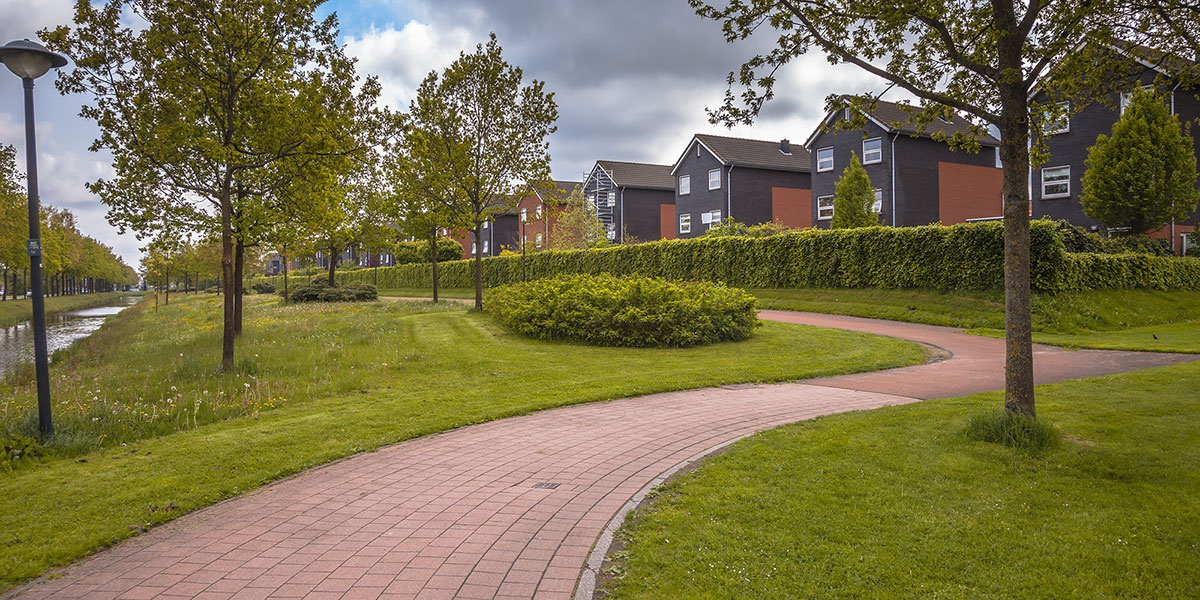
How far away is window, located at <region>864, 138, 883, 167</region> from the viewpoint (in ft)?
120

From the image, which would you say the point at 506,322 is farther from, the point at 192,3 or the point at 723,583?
the point at 723,583

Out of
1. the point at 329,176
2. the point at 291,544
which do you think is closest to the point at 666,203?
the point at 329,176

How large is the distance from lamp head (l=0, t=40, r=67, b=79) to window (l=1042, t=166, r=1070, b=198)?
35.8m

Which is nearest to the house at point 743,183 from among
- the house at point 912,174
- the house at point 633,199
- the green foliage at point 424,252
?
the house at point 912,174

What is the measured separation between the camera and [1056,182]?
3052cm

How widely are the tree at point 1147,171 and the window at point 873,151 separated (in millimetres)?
12714

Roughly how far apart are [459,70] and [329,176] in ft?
32.8

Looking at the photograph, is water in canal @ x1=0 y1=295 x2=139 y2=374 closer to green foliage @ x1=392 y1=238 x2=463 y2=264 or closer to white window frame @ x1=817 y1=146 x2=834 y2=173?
green foliage @ x1=392 y1=238 x2=463 y2=264

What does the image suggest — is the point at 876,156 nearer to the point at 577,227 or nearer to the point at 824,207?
the point at 824,207

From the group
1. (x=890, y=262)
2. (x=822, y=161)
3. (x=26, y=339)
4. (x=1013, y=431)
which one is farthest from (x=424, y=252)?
(x=1013, y=431)

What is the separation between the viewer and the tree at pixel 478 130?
2125 cm

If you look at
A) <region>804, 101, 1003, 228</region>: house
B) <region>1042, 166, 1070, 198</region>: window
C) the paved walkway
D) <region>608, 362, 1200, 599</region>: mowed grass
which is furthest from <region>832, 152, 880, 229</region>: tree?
<region>608, 362, 1200, 599</region>: mowed grass

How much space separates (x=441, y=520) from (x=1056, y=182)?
35040 millimetres

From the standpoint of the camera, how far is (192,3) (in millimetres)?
10844
